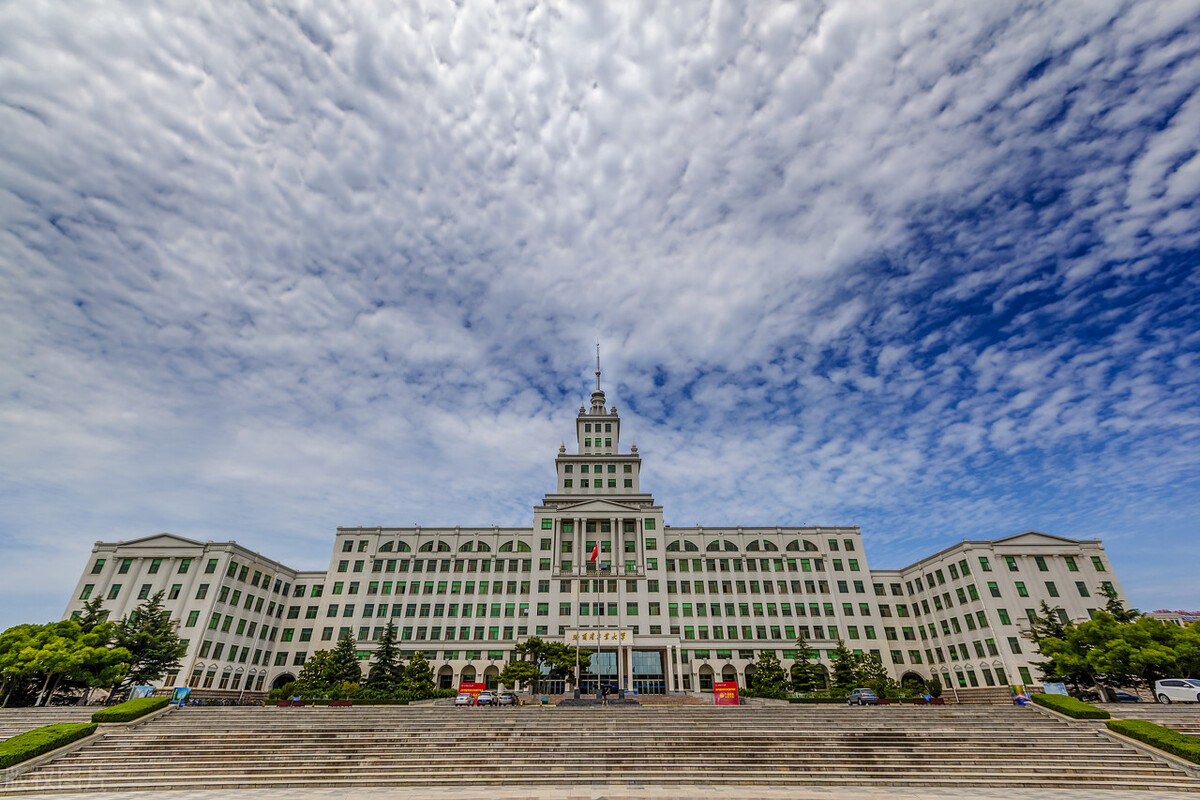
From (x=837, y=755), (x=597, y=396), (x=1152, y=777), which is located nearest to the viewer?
(x=1152, y=777)

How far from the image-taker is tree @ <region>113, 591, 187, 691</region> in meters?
44.0

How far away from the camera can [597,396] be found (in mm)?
89438

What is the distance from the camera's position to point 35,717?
33156mm

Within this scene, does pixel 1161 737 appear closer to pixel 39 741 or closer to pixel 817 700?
pixel 817 700

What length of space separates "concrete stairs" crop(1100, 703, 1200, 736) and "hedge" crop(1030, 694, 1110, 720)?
2.03 metres

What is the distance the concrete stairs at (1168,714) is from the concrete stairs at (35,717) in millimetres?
57871

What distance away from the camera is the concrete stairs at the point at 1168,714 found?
97.5ft

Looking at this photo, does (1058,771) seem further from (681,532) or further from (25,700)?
(25,700)

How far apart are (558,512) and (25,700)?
4906 cm

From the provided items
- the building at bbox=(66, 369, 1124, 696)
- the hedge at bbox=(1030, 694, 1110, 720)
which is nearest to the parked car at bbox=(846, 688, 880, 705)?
the hedge at bbox=(1030, 694, 1110, 720)

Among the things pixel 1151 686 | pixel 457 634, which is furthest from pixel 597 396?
pixel 1151 686

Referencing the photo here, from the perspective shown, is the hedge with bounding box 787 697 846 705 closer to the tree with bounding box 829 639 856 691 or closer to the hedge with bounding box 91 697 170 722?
the tree with bounding box 829 639 856 691

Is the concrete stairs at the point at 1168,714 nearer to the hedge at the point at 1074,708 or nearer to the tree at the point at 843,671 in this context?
the hedge at the point at 1074,708

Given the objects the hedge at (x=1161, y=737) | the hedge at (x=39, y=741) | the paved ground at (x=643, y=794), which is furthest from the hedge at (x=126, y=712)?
the hedge at (x=1161, y=737)
